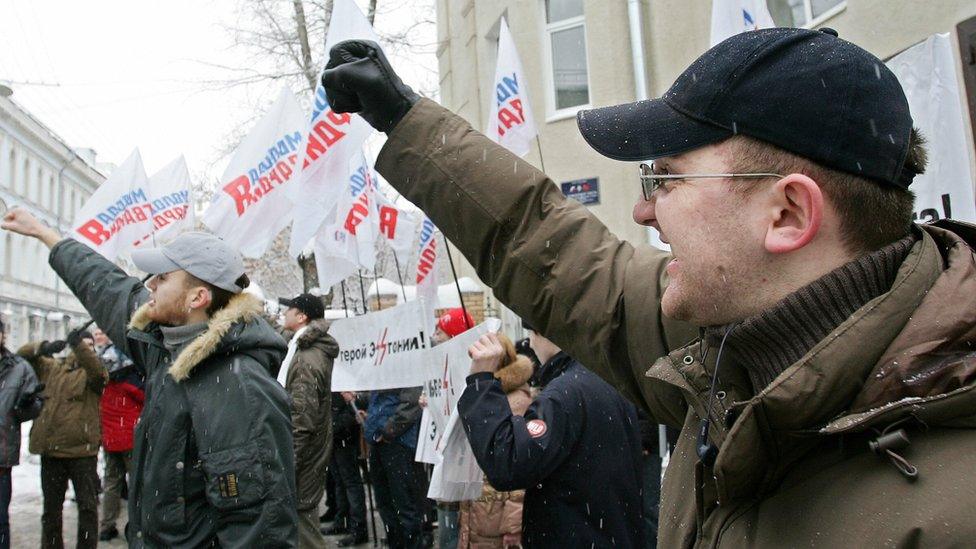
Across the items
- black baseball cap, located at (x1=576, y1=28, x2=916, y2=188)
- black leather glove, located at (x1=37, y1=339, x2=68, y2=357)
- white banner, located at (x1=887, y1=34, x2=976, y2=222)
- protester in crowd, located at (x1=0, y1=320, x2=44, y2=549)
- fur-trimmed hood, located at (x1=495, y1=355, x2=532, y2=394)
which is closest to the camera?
black baseball cap, located at (x1=576, y1=28, x2=916, y2=188)

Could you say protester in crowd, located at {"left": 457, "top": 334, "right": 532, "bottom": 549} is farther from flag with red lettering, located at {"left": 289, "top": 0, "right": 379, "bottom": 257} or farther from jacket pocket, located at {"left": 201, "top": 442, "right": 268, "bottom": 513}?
flag with red lettering, located at {"left": 289, "top": 0, "right": 379, "bottom": 257}

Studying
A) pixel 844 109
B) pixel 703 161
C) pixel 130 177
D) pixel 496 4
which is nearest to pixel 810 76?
pixel 844 109

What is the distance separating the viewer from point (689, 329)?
5.20 feet

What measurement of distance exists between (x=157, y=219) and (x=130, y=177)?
66 cm

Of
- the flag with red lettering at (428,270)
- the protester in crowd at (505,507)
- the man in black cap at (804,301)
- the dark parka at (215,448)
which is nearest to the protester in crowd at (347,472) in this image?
the flag with red lettering at (428,270)

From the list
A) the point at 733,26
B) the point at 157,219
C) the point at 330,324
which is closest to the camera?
the point at 733,26

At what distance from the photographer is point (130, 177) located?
316 inches

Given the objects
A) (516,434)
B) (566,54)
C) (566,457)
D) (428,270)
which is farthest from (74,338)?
(566,54)

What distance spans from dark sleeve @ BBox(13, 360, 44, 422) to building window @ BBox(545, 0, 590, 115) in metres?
8.91

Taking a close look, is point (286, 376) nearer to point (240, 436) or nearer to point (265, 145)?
point (265, 145)

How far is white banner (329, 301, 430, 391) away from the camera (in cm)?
521

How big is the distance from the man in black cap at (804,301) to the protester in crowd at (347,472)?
6992 mm

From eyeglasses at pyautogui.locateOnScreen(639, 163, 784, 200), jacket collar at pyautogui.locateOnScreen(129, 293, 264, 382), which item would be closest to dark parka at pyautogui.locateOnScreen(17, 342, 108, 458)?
jacket collar at pyautogui.locateOnScreen(129, 293, 264, 382)

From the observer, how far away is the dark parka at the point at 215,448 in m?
2.89
